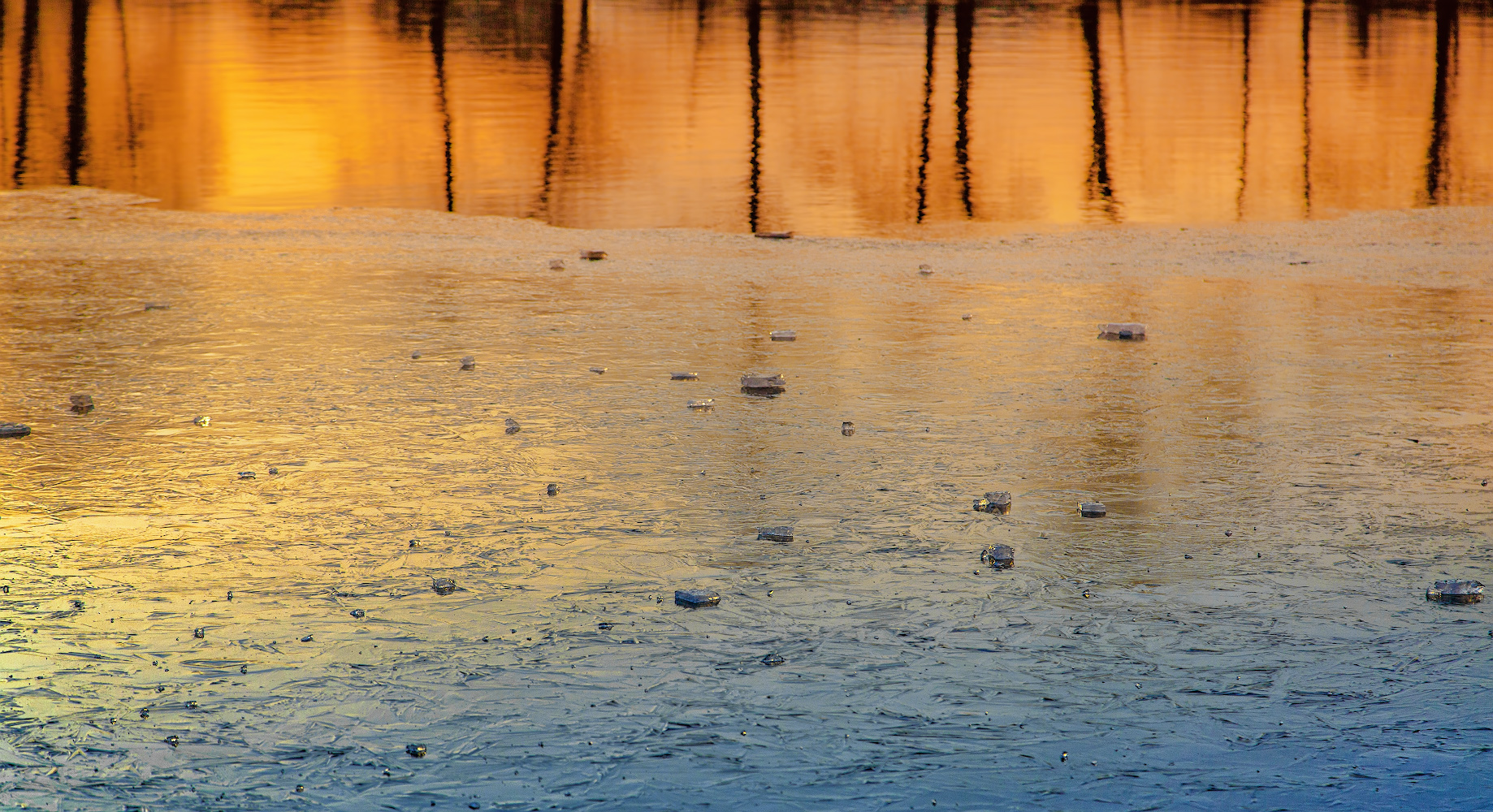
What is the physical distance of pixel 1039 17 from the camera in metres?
40.3

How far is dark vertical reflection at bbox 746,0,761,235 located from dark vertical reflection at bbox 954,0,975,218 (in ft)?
6.75

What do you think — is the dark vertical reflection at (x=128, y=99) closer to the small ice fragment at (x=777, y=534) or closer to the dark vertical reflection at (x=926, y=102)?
the dark vertical reflection at (x=926, y=102)

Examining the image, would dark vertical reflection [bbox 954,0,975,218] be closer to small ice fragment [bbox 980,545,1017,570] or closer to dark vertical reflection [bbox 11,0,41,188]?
small ice fragment [bbox 980,545,1017,570]

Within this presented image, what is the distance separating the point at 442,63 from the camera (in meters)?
28.2

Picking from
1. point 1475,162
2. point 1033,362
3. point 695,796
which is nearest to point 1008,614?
point 695,796

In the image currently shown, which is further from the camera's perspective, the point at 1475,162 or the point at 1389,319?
the point at 1475,162

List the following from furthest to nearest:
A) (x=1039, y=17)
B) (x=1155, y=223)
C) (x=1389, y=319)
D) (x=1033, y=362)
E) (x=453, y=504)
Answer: (x=1039, y=17) → (x=1155, y=223) → (x=1389, y=319) → (x=1033, y=362) → (x=453, y=504)

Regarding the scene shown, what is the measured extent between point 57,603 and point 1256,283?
8557 mm

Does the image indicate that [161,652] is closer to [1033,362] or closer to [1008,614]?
[1008,614]

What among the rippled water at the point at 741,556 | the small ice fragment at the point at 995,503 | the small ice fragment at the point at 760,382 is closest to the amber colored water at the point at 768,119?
the rippled water at the point at 741,556

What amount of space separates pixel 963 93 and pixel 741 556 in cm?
1939

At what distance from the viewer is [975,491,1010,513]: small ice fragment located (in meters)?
5.90

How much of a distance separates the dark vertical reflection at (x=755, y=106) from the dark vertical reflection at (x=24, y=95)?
7.72 m

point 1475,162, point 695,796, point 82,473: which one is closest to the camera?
point 695,796
